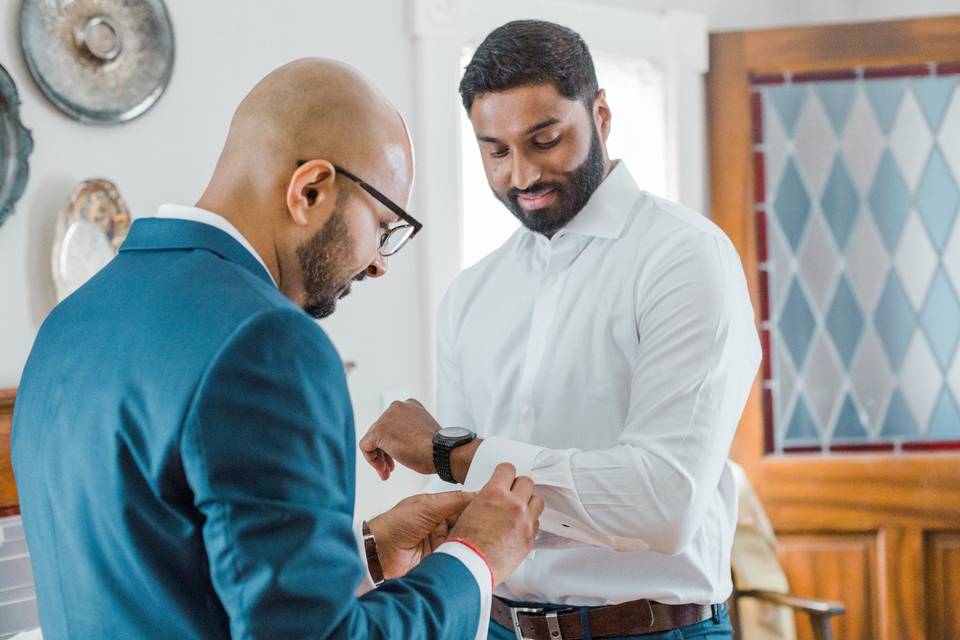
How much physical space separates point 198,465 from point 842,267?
3.09 meters

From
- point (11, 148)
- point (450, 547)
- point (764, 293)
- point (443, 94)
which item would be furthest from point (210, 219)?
point (764, 293)

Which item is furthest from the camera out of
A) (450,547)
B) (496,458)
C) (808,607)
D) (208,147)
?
(808,607)

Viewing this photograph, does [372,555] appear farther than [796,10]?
No

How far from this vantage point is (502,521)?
1.33 m

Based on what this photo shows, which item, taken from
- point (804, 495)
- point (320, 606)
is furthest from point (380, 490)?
point (320, 606)

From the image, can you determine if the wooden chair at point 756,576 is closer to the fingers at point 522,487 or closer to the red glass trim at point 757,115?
the red glass trim at point 757,115

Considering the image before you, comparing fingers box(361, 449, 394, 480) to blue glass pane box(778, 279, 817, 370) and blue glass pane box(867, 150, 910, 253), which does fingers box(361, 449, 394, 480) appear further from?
blue glass pane box(867, 150, 910, 253)

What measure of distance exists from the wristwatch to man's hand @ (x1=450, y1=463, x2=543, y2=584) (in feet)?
0.82

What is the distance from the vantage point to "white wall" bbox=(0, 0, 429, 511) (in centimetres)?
227

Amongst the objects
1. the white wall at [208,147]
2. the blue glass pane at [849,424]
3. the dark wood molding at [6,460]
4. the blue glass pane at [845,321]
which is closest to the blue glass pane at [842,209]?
the blue glass pane at [845,321]

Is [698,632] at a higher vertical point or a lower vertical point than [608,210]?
lower

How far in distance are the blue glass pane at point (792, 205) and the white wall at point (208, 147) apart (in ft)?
4.42

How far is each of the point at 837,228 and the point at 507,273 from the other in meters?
2.07

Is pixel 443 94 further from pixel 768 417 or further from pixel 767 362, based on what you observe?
pixel 768 417
